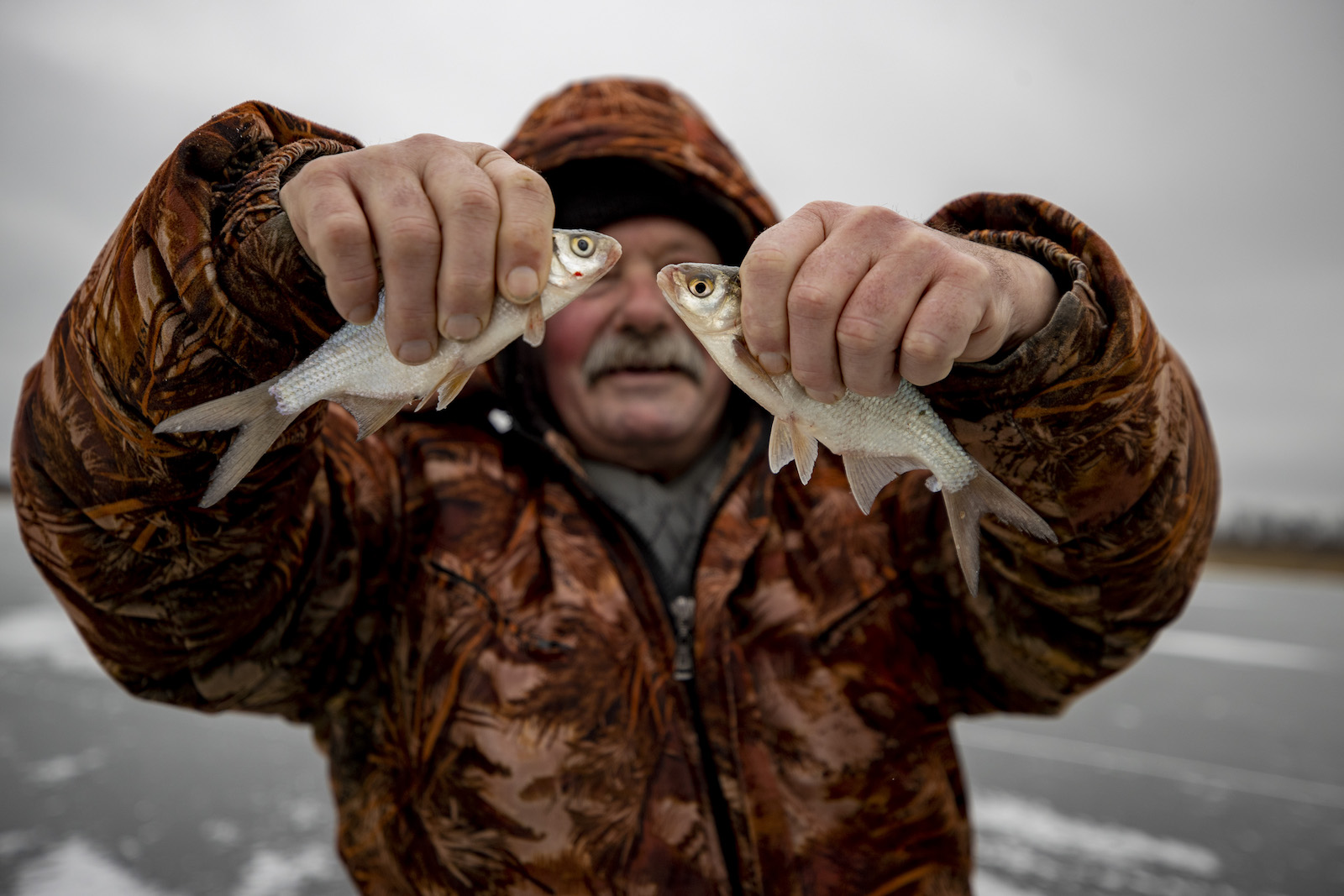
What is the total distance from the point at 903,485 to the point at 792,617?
0.56m

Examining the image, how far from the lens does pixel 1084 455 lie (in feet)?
5.37

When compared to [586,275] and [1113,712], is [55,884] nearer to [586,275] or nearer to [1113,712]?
[586,275]

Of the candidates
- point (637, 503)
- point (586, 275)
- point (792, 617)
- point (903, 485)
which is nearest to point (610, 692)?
point (792, 617)

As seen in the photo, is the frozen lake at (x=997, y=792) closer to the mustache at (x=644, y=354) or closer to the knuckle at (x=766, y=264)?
the mustache at (x=644, y=354)

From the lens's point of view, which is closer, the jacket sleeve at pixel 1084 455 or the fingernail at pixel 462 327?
the fingernail at pixel 462 327

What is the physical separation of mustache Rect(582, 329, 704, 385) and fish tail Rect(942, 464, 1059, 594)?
140 cm

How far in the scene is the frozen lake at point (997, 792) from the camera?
3.49m

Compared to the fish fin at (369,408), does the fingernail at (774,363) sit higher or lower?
higher

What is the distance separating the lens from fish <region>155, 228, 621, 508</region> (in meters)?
1.39

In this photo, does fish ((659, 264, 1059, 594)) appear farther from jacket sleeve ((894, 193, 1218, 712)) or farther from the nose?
the nose

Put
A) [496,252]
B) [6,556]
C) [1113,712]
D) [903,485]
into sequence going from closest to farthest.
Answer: [496,252]
[903,485]
[1113,712]
[6,556]

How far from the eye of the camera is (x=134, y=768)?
13.8 ft

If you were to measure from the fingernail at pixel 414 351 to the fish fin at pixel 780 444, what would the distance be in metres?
0.63

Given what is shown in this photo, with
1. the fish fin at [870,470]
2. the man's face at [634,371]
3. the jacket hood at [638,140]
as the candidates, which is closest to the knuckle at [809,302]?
the fish fin at [870,470]
